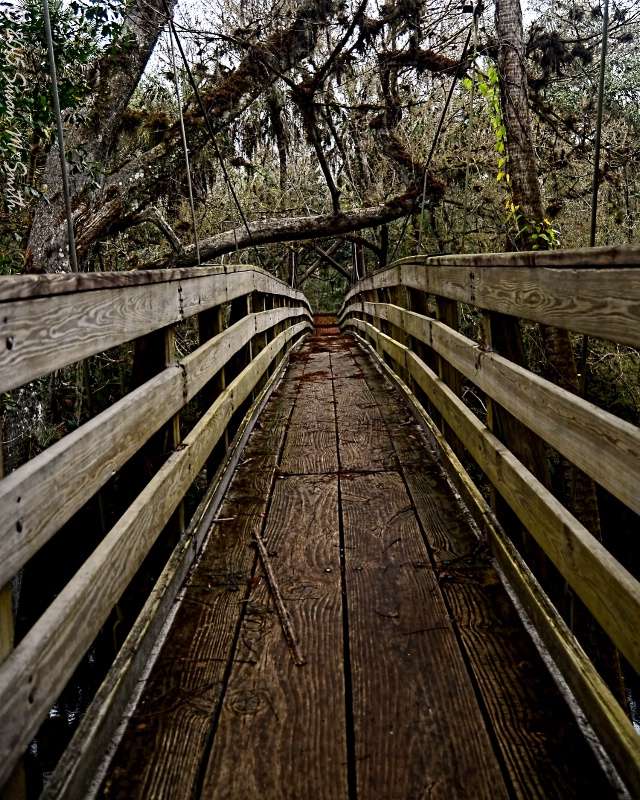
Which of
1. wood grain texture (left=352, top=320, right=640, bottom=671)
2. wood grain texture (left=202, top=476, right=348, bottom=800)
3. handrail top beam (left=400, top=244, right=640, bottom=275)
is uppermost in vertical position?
handrail top beam (left=400, top=244, right=640, bottom=275)

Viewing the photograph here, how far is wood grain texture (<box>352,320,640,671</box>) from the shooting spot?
1433 mm

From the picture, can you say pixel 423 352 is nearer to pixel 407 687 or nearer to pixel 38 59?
pixel 407 687

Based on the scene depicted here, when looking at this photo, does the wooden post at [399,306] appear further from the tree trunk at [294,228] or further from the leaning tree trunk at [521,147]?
the tree trunk at [294,228]

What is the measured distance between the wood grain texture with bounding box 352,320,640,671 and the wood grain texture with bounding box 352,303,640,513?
17 cm

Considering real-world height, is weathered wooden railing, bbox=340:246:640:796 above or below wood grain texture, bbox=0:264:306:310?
below

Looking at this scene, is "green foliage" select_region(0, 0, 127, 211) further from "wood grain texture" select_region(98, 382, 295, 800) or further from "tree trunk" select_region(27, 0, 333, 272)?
"wood grain texture" select_region(98, 382, 295, 800)

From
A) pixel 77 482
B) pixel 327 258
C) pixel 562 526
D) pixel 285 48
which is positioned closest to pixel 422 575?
pixel 562 526

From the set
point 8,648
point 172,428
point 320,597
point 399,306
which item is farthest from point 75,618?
point 399,306

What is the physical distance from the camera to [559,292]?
1873 millimetres

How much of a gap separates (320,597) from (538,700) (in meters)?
0.80

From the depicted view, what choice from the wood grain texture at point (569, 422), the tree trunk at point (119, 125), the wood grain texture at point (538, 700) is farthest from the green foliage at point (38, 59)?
the wood grain texture at point (538, 700)

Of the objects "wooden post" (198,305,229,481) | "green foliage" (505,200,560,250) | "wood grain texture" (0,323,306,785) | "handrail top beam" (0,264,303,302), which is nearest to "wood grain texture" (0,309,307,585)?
"wood grain texture" (0,323,306,785)

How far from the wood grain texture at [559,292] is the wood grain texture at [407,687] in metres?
0.98

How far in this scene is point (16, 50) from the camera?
5.32 m
